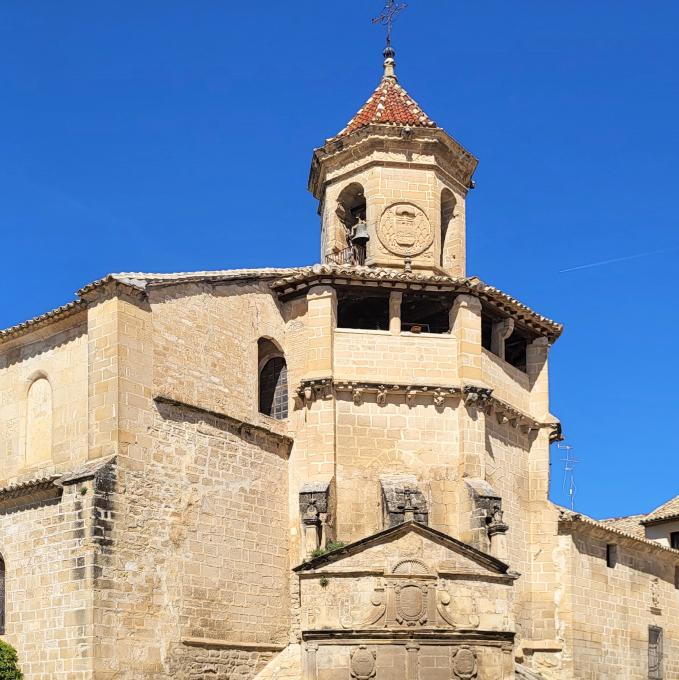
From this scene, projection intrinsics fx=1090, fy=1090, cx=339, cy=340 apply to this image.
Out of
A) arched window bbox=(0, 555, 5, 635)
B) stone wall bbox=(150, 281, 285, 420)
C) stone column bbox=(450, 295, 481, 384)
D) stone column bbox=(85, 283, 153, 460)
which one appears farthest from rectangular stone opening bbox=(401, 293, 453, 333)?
arched window bbox=(0, 555, 5, 635)

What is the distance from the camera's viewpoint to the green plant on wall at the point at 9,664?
18422 millimetres

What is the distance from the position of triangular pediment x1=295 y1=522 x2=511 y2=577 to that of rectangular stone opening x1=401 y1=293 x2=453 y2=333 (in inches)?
257

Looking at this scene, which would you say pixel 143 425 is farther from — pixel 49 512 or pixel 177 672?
pixel 177 672

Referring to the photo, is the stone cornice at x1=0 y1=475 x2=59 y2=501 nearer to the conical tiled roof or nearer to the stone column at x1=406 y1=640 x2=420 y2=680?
the stone column at x1=406 y1=640 x2=420 y2=680

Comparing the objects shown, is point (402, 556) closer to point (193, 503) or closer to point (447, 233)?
point (193, 503)

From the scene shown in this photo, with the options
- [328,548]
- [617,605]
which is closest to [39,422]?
[328,548]

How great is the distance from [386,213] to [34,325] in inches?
326

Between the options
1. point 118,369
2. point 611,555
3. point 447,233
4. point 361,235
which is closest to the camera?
point 118,369

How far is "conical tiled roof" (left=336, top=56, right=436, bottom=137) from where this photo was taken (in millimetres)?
25469

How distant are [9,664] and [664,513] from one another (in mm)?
21650

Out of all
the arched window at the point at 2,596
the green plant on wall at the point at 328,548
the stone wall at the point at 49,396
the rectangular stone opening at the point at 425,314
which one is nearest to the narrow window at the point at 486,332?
the rectangular stone opening at the point at 425,314

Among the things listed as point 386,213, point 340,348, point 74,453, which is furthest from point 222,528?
point 386,213

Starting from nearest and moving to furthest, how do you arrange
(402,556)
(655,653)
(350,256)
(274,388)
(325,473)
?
(402,556) < (325,473) < (274,388) < (350,256) < (655,653)

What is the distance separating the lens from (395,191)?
985 inches
